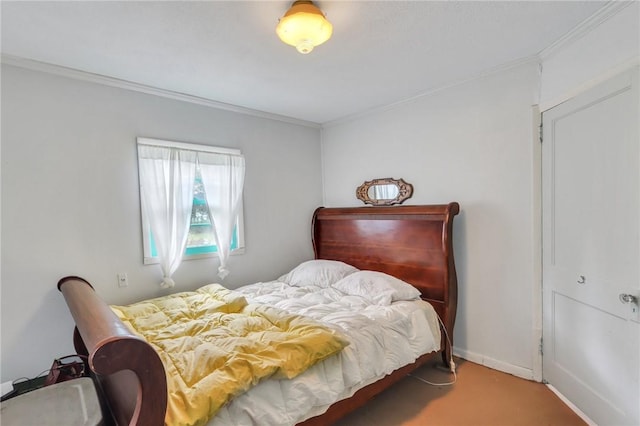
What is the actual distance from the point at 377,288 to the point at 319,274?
69 cm

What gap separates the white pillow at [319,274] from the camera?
A: 10.2ft

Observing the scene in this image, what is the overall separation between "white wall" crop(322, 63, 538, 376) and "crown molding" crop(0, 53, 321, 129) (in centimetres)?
154

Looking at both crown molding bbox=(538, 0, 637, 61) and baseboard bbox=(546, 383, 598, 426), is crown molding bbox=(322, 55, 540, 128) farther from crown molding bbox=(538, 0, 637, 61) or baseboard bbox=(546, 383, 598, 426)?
baseboard bbox=(546, 383, 598, 426)

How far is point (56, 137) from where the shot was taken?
2334mm

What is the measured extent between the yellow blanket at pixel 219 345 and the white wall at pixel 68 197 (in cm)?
52

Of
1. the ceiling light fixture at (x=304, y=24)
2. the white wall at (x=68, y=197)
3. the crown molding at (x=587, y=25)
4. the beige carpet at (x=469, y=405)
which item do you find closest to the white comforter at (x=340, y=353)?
the beige carpet at (x=469, y=405)

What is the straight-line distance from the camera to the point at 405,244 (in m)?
2.94

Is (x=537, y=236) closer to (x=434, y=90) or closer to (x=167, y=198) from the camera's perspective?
(x=434, y=90)

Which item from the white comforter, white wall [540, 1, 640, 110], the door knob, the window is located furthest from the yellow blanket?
white wall [540, 1, 640, 110]

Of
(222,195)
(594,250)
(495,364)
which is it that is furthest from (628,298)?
(222,195)

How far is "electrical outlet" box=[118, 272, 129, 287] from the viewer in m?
2.60

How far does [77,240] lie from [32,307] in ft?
1.72

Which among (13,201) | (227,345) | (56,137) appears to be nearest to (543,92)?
(227,345)

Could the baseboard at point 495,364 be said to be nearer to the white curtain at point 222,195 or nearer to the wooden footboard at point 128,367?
the white curtain at point 222,195
